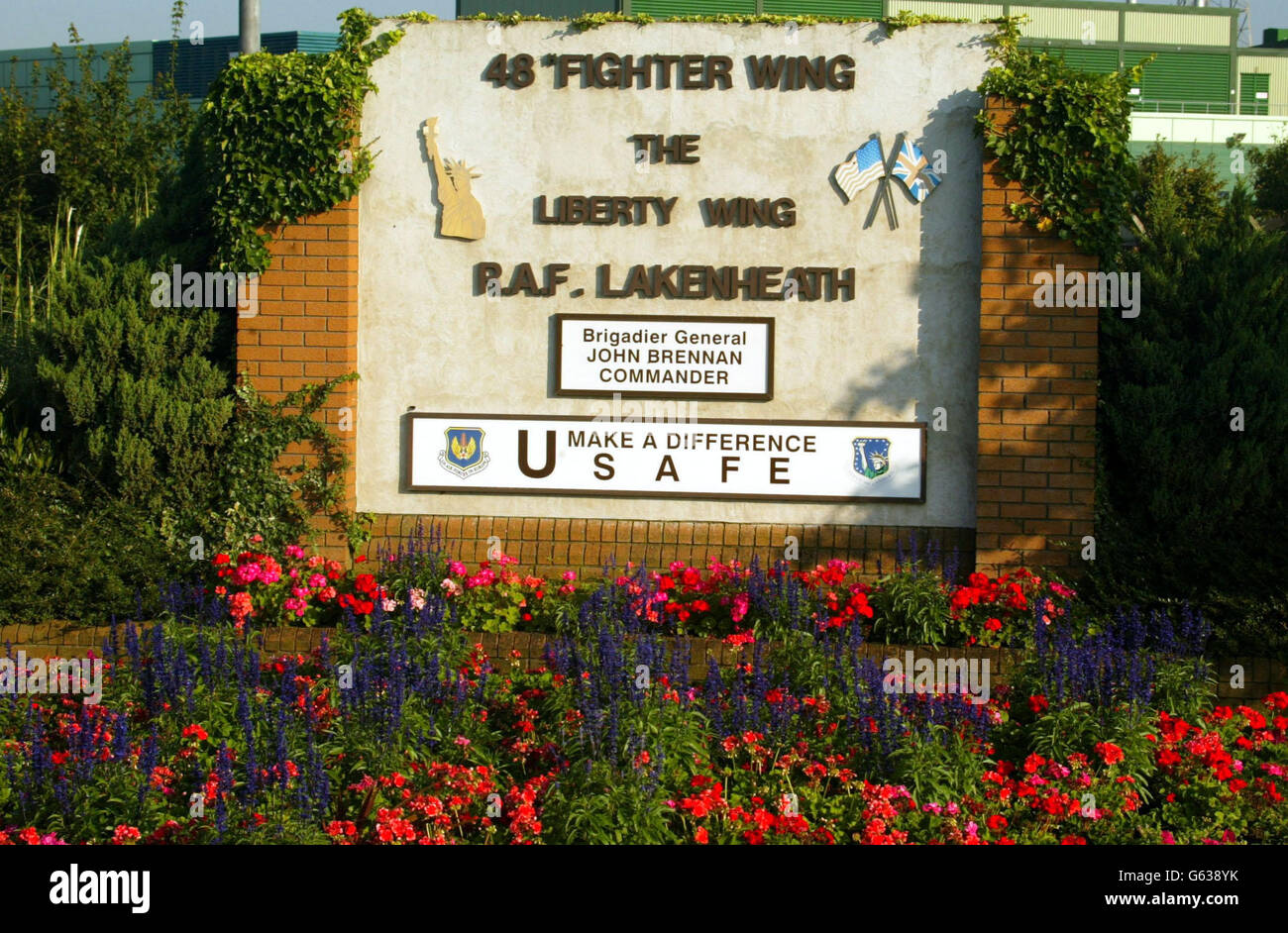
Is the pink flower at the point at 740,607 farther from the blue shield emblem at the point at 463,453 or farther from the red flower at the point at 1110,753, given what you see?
the red flower at the point at 1110,753

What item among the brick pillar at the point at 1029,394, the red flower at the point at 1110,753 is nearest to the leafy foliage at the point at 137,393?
the brick pillar at the point at 1029,394

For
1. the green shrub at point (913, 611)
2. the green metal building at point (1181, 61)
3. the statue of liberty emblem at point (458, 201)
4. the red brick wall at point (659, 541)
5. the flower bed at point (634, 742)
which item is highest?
the green metal building at point (1181, 61)

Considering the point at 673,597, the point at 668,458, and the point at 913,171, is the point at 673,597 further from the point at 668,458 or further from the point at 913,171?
the point at 913,171

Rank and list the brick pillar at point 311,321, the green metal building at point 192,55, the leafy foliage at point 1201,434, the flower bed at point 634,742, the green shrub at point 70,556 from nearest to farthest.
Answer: the flower bed at point 634,742 → the leafy foliage at point 1201,434 → the green shrub at point 70,556 → the brick pillar at point 311,321 → the green metal building at point 192,55

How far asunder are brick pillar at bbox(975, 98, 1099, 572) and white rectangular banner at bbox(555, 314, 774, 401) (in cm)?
132

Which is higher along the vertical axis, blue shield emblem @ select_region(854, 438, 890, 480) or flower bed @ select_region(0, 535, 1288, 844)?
blue shield emblem @ select_region(854, 438, 890, 480)

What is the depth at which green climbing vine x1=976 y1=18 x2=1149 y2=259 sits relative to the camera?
301 inches

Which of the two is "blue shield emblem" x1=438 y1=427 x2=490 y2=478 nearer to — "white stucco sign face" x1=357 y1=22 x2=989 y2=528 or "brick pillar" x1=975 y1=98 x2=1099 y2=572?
"white stucco sign face" x1=357 y1=22 x2=989 y2=528

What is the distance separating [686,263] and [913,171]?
1.46 meters

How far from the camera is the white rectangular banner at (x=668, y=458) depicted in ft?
26.0

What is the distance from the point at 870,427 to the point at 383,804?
12.4ft

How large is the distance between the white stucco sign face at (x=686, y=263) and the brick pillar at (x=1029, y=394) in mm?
168

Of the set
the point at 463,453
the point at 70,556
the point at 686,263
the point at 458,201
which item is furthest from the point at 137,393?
the point at 686,263

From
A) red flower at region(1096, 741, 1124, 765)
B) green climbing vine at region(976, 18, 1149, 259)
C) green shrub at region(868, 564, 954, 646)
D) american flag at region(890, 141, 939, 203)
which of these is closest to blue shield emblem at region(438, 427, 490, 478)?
green shrub at region(868, 564, 954, 646)
